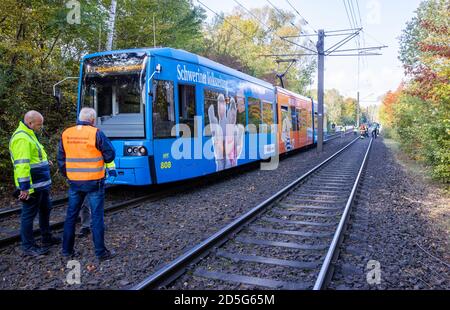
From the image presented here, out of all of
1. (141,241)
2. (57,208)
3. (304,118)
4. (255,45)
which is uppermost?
(255,45)

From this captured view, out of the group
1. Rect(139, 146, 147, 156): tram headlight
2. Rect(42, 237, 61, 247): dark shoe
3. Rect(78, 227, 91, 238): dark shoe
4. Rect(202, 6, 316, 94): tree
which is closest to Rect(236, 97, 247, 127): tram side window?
Rect(139, 146, 147, 156): tram headlight

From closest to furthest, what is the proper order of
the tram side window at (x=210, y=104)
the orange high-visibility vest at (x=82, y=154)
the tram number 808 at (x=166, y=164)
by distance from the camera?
1. the orange high-visibility vest at (x=82, y=154)
2. the tram number 808 at (x=166, y=164)
3. the tram side window at (x=210, y=104)

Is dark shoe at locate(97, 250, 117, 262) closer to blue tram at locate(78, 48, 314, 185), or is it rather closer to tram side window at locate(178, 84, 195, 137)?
blue tram at locate(78, 48, 314, 185)

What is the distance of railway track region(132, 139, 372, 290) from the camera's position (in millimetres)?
4031

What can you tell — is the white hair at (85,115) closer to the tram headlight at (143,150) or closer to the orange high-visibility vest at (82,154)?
the orange high-visibility vest at (82,154)

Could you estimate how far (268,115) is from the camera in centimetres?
1464

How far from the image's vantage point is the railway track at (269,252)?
4.03 meters

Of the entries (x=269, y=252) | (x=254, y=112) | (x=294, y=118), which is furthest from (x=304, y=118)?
(x=269, y=252)

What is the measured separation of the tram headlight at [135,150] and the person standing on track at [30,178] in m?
2.46

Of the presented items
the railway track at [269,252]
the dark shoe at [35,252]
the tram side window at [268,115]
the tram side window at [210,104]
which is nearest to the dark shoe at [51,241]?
the dark shoe at [35,252]

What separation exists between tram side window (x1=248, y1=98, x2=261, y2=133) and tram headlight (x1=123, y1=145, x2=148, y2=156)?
5.57 meters

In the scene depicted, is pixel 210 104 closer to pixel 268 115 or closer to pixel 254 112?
pixel 254 112

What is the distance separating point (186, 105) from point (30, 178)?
4344 millimetres
